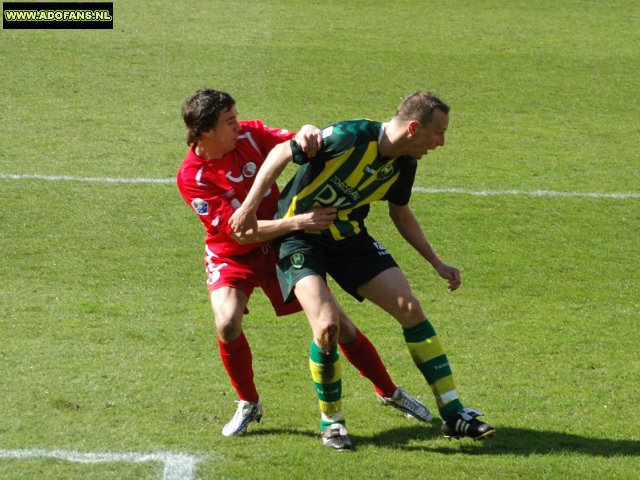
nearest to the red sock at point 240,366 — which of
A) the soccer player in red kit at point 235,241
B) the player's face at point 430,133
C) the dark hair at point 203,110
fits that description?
the soccer player in red kit at point 235,241

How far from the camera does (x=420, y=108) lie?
5707 millimetres

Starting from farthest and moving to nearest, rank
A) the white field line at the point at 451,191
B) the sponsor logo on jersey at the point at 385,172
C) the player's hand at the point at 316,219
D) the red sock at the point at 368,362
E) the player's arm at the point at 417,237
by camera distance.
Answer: the white field line at the point at 451,191 → the red sock at the point at 368,362 → the player's arm at the point at 417,237 → the sponsor logo on jersey at the point at 385,172 → the player's hand at the point at 316,219

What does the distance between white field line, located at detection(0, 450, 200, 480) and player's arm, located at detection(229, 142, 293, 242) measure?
1.22 meters

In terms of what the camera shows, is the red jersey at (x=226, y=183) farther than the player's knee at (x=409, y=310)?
Yes

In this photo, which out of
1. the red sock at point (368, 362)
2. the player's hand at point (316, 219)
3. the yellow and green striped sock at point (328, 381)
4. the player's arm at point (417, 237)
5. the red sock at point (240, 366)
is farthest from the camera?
the red sock at point (368, 362)

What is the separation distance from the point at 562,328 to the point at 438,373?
2.06 m

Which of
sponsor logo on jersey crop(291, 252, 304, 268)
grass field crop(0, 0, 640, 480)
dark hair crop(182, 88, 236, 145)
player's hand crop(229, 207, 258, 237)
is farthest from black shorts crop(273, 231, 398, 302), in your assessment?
grass field crop(0, 0, 640, 480)

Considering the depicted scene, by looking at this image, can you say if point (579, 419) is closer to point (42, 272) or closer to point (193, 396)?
point (193, 396)

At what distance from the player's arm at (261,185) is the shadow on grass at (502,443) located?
4.03ft

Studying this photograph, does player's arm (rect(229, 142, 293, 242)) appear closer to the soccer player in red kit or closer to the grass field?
the soccer player in red kit

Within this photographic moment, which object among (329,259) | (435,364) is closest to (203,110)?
(329,259)

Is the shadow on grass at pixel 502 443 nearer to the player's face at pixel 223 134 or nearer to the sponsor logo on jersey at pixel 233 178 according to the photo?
the sponsor logo on jersey at pixel 233 178

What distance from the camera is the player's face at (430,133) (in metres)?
5.72

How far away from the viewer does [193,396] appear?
6512 mm
